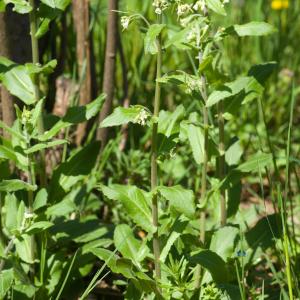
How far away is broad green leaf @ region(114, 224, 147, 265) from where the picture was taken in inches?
95.8

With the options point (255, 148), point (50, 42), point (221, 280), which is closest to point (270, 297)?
point (221, 280)

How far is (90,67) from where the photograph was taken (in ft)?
11.4

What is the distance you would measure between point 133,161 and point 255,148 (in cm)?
79

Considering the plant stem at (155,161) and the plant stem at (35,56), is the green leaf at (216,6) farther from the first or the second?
the plant stem at (35,56)

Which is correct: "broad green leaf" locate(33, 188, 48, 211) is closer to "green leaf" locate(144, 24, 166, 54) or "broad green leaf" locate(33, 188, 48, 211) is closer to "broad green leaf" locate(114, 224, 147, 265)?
"broad green leaf" locate(114, 224, 147, 265)

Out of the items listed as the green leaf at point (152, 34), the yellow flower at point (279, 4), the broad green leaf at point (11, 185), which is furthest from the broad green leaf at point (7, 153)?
the yellow flower at point (279, 4)

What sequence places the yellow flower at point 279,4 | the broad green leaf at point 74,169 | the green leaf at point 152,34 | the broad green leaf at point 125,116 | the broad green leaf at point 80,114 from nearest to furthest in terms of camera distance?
the green leaf at point 152,34 → the broad green leaf at point 125,116 → the broad green leaf at point 80,114 → the broad green leaf at point 74,169 → the yellow flower at point 279,4

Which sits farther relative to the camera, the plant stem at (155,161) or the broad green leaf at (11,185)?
the broad green leaf at (11,185)

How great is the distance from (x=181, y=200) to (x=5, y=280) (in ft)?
2.23

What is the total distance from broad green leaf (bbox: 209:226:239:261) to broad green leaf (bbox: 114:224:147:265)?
286 millimetres

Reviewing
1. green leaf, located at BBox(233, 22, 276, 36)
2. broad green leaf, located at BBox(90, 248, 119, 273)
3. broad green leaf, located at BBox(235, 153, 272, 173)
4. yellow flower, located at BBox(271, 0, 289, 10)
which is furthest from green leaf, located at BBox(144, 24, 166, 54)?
yellow flower, located at BBox(271, 0, 289, 10)

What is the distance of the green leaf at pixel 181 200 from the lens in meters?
2.17

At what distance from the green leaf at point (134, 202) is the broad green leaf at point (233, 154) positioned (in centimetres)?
51

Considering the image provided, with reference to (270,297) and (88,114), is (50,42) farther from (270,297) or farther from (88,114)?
(270,297)
